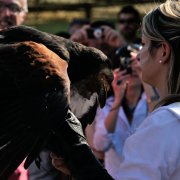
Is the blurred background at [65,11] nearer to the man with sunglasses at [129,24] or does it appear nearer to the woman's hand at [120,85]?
the man with sunglasses at [129,24]

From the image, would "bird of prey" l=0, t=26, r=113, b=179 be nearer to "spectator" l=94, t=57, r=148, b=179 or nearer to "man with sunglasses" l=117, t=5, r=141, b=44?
"spectator" l=94, t=57, r=148, b=179

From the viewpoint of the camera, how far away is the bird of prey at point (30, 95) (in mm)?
2367

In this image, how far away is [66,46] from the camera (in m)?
3.48

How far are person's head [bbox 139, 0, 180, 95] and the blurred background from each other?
784cm

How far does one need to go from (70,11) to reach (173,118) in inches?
398

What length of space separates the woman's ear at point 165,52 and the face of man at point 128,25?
144 inches

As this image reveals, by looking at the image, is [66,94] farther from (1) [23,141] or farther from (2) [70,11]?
(2) [70,11]

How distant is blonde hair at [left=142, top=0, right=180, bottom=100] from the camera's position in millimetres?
1822

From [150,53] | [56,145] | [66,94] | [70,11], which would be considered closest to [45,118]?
[66,94]

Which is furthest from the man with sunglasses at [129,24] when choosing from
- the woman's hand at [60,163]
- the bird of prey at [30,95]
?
the woman's hand at [60,163]

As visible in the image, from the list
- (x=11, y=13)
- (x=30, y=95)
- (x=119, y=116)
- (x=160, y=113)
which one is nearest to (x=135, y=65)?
(x=119, y=116)

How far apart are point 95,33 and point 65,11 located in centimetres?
682

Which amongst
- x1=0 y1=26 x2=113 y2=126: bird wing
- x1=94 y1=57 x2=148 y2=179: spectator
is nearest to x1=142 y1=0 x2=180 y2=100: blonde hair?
x1=0 y1=26 x2=113 y2=126: bird wing

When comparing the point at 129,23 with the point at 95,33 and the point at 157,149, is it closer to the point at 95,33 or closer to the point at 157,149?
the point at 95,33
